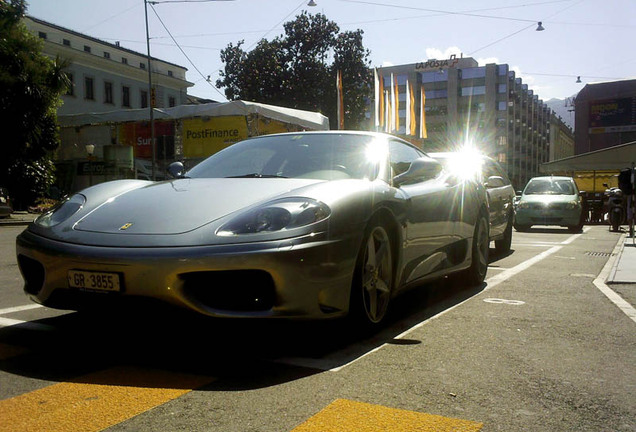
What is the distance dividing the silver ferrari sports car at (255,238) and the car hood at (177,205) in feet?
0.04

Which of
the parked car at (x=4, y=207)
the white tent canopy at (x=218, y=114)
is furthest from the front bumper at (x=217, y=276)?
the parked car at (x=4, y=207)

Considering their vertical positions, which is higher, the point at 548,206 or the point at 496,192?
the point at 496,192

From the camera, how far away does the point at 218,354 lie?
3338mm

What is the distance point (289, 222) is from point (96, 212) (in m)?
1.18

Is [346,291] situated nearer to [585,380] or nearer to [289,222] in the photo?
[289,222]

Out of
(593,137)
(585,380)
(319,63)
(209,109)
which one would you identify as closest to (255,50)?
(319,63)

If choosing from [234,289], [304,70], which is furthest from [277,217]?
[304,70]

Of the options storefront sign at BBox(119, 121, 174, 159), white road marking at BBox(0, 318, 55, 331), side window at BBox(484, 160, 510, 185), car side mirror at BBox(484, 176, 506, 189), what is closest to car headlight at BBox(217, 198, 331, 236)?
white road marking at BBox(0, 318, 55, 331)

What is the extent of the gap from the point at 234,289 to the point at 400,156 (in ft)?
7.21

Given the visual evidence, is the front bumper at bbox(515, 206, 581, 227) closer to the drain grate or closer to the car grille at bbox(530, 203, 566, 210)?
the car grille at bbox(530, 203, 566, 210)

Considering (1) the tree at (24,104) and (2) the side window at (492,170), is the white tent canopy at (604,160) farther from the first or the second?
(1) the tree at (24,104)

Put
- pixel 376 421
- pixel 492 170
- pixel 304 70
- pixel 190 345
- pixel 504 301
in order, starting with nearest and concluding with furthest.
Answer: pixel 376 421, pixel 190 345, pixel 504 301, pixel 492 170, pixel 304 70

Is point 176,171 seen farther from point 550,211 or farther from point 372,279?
point 550,211

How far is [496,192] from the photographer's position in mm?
8266
